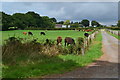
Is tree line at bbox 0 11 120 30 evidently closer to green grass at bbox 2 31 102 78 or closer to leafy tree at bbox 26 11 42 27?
leafy tree at bbox 26 11 42 27

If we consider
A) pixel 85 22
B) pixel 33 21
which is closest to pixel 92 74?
pixel 33 21

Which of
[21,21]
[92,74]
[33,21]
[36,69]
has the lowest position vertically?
[92,74]

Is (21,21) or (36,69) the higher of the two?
(21,21)

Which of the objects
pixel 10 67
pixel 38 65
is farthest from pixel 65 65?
pixel 10 67

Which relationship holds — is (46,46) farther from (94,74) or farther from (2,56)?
(94,74)

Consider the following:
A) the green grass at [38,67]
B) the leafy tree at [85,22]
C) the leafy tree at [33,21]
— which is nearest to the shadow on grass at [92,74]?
the green grass at [38,67]

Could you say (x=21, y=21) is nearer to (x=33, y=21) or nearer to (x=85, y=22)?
(x=33, y=21)

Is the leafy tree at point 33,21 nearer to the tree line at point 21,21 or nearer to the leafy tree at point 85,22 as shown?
the tree line at point 21,21

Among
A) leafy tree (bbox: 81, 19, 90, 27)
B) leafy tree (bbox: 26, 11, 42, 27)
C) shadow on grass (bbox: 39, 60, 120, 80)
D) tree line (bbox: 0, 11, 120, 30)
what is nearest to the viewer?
shadow on grass (bbox: 39, 60, 120, 80)

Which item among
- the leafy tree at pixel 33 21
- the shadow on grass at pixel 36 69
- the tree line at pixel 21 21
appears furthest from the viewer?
the leafy tree at pixel 33 21

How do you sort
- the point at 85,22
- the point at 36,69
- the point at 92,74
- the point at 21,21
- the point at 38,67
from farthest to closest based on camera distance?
the point at 85,22 < the point at 21,21 < the point at 38,67 < the point at 36,69 < the point at 92,74

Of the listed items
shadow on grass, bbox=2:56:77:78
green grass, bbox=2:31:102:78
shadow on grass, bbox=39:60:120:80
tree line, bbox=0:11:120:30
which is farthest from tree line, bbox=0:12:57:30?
shadow on grass, bbox=39:60:120:80

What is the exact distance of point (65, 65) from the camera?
9.51 metres

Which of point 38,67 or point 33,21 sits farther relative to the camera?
point 33,21
